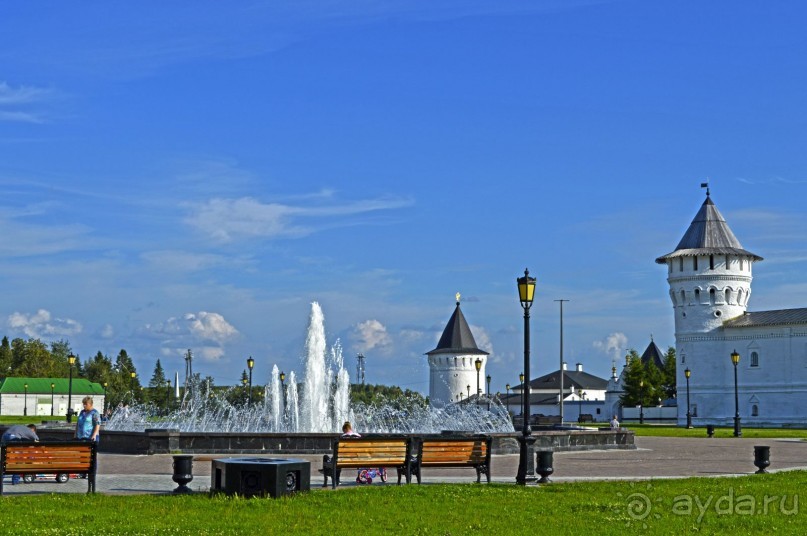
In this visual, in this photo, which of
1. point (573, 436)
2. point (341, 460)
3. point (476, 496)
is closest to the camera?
point (476, 496)

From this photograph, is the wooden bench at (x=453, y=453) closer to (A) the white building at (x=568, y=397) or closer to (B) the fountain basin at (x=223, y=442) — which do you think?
(B) the fountain basin at (x=223, y=442)

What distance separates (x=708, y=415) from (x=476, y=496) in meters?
71.0

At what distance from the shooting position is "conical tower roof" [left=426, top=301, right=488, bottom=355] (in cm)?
10575

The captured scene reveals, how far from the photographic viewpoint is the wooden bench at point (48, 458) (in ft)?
44.4

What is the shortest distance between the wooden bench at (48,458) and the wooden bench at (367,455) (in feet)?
11.0

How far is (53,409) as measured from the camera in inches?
5246

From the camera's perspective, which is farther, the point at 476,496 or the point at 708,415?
the point at 708,415

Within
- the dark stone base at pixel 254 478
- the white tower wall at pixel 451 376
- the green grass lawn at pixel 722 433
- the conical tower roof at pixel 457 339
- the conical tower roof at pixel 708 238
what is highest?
the conical tower roof at pixel 708 238

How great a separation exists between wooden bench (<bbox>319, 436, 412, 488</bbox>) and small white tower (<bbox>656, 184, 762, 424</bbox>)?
68634mm

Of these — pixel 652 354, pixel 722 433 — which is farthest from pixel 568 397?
pixel 722 433

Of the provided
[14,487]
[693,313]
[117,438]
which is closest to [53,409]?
[693,313]

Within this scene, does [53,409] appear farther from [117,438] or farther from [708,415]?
[117,438]

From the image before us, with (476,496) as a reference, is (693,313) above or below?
above

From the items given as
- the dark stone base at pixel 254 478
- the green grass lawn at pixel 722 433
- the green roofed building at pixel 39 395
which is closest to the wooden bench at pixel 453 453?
the dark stone base at pixel 254 478
